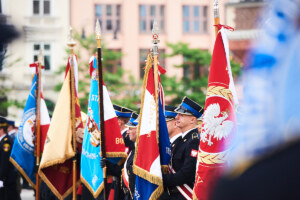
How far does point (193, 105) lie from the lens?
5344mm

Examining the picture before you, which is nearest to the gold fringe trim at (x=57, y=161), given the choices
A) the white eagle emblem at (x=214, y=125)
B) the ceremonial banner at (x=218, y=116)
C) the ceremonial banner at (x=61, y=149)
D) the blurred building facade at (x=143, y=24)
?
the ceremonial banner at (x=61, y=149)

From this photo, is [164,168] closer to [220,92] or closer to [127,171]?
[127,171]

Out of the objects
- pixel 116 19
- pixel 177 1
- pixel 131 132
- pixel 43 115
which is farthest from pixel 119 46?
pixel 131 132

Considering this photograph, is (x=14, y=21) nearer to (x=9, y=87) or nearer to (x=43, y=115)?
(x=43, y=115)

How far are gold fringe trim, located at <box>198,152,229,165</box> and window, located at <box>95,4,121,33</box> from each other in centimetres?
2054

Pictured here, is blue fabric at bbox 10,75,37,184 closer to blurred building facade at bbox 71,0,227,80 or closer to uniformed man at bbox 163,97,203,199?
uniformed man at bbox 163,97,203,199

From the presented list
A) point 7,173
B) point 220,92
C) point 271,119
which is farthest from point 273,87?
point 7,173

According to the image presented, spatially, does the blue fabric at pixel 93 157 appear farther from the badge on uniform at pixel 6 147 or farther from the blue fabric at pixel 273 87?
the blue fabric at pixel 273 87

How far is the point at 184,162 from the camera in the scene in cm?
493

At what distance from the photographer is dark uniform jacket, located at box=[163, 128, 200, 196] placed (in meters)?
4.75

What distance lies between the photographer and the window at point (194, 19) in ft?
83.0

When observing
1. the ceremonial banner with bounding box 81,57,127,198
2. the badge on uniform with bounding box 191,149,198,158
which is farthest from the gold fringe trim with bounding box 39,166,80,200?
the badge on uniform with bounding box 191,149,198,158

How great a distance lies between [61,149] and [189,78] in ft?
49.7

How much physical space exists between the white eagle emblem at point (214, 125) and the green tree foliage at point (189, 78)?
54.2 feet
